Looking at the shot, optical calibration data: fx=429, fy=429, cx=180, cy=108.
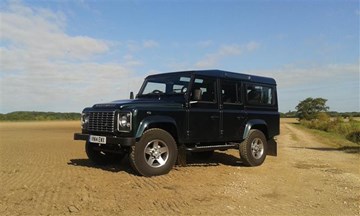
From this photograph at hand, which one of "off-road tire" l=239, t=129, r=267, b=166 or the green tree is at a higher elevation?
the green tree

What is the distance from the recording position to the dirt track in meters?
6.21

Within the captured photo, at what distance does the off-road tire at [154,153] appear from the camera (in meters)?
8.59

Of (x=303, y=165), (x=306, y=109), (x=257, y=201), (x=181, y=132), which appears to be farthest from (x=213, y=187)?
(x=306, y=109)

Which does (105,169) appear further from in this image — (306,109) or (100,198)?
(306,109)

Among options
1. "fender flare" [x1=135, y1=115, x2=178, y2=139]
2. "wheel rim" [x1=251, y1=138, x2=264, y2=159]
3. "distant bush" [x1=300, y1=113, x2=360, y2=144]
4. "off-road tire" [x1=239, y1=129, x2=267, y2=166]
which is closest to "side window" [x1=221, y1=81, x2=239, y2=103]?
"off-road tire" [x1=239, y1=129, x2=267, y2=166]

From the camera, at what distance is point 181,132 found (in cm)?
959

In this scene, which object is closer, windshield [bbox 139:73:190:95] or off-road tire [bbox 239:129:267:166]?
windshield [bbox 139:73:190:95]

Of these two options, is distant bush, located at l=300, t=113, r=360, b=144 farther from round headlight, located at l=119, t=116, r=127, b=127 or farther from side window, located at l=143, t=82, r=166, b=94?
round headlight, located at l=119, t=116, r=127, b=127

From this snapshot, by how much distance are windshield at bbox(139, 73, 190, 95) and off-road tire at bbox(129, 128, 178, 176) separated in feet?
4.75

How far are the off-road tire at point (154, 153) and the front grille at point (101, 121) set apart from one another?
2.54ft

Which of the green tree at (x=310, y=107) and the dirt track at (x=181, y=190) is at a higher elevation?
the green tree at (x=310, y=107)

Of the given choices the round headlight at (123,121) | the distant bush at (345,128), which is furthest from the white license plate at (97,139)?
the distant bush at (345,128)

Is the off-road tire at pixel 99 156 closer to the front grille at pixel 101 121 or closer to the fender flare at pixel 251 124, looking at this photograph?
the front grille at pixel 101 121

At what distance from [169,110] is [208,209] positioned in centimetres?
346
